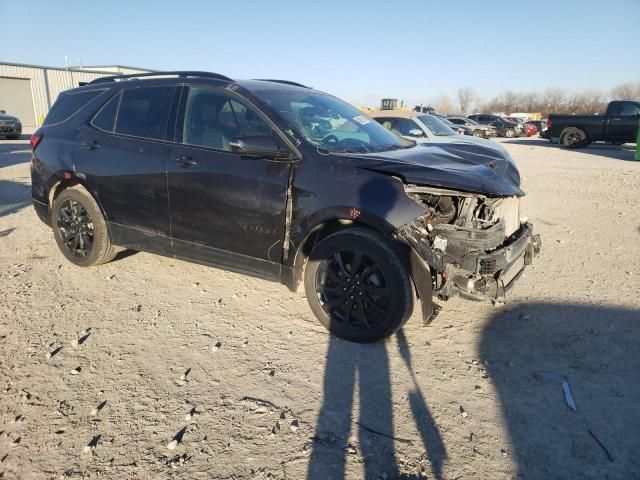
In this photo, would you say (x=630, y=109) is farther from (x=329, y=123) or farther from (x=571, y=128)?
(x=329, y=123)

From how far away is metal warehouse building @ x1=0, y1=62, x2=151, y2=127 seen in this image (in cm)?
3444

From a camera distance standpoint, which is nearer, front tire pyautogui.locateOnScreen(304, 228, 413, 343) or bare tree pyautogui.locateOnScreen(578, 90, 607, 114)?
front tire pyautogui.locateOnScreen(304, 228, 413, 343)

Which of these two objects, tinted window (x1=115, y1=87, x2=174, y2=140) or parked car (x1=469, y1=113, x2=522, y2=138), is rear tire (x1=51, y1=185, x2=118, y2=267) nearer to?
tinted window (x1=115, y1=87, x2=174, y2=140)

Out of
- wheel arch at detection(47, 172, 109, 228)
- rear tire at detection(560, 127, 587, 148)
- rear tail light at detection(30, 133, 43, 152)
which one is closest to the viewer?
wheel arch at detection(47, 172, 109, 228)

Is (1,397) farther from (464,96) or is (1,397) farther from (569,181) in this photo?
(464,96)

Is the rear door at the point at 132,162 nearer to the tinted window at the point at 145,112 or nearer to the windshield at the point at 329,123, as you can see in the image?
the tinted window at the point at 145,112

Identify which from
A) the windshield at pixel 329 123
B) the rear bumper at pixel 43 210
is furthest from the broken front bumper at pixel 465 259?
the rear bumper at pixel 43 210

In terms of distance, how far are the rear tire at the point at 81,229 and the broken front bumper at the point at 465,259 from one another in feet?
10.3

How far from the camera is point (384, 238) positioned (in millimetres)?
3225

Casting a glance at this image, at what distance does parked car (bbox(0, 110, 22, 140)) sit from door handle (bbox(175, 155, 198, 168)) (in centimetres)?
2104

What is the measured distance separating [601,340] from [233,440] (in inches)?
111

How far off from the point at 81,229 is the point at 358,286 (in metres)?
3.12

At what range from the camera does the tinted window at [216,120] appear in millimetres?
3691

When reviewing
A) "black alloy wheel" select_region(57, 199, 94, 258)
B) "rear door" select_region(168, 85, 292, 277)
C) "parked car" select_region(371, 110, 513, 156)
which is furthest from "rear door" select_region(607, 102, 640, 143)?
"black alloy wheel" select_region(57, 199, 94, 258)
